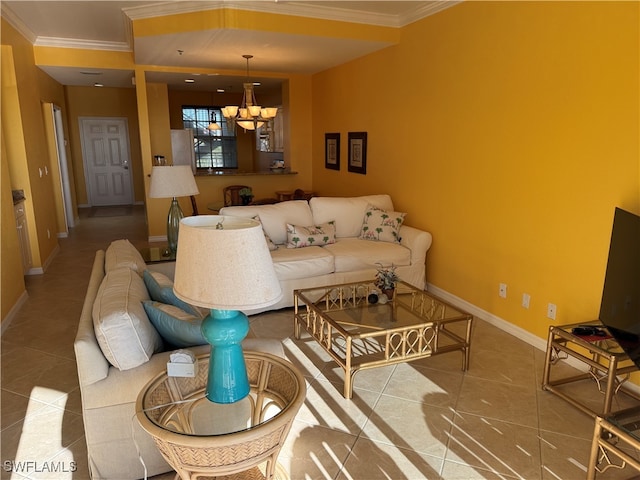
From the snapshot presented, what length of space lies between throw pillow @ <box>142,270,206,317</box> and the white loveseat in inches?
59.0

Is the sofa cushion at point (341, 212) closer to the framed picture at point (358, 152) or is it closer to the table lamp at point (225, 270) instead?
the framed picture at point (358, 152)

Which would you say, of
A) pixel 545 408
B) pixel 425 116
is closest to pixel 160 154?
pixel 425 116

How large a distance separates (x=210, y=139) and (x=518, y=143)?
9021 millimetres

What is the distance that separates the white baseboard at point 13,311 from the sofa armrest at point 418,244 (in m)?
A: 3.68

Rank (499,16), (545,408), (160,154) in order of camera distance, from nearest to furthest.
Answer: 1. (545,408)
2. (499,16)
3. (160,154)

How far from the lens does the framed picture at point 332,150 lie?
21.7 feet

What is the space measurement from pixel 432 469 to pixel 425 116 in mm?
3410

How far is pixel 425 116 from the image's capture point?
4.58 m

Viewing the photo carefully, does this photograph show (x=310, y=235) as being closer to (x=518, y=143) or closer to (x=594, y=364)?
(x=518, y=143)

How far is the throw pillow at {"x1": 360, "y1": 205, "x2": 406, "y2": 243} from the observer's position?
465 cm

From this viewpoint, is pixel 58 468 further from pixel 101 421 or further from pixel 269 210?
pixel 269 210

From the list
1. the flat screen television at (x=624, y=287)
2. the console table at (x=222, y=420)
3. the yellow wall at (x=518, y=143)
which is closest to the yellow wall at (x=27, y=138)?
the yellow wall at (x=518, y=143)

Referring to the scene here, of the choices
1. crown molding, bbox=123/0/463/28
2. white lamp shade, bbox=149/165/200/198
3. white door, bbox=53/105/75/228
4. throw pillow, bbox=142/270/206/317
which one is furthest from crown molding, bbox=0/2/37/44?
throw pillow, bbox=142/270/206/317

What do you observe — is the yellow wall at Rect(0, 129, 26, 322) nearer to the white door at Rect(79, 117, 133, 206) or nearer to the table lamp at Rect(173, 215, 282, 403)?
the table lamp at Rect(173, 215, 282, 403)
